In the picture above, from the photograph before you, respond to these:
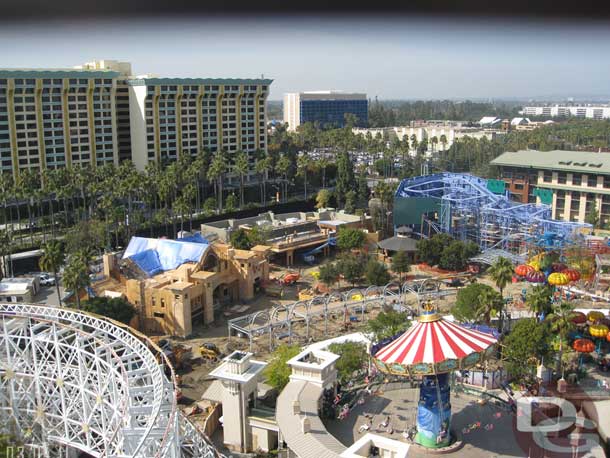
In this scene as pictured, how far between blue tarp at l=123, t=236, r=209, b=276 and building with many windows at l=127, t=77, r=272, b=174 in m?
10.7

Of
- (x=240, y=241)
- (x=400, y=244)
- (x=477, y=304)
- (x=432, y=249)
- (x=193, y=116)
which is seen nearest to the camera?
(x=477, y=304)

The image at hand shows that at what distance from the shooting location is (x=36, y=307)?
8969 millimetres

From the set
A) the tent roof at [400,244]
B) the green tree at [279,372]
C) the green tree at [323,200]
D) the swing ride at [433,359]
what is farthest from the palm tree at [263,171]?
the swing ride at [433,359]

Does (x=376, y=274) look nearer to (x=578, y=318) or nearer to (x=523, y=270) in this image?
(x=523, y=270)

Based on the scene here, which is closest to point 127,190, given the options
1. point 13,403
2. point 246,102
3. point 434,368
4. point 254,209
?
point 254,209

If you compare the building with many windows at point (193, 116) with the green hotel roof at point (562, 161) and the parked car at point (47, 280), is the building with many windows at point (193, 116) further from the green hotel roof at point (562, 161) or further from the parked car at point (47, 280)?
the green hotel roof at point (562, 161)

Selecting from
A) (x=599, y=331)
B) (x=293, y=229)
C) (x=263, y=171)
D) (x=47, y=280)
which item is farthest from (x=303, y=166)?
(x=599, y=331)

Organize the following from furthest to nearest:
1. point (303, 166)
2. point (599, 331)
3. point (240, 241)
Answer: point (303, 166)
point (240, 241)
point (599, 331)

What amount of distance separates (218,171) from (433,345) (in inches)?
664

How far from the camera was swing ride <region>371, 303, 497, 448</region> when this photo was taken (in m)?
7.75

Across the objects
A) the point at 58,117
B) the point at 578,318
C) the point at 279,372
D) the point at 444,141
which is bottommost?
the point at 279,372

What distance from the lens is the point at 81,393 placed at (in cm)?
798

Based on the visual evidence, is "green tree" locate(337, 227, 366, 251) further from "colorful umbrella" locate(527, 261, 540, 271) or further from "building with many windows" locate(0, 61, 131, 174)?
"building with many windows" locate(0, 61, 131, 174)

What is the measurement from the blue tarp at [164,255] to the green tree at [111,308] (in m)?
1.97
